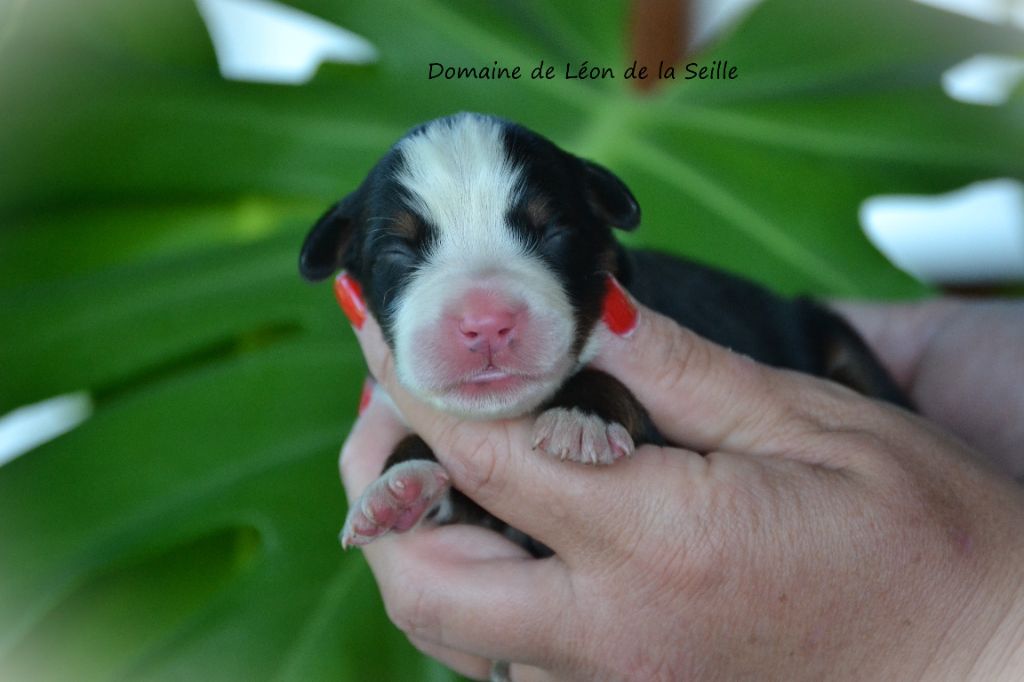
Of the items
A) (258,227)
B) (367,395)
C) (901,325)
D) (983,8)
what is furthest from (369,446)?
(983,8)

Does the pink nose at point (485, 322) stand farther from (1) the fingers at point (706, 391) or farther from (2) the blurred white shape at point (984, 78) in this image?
(2) the blurred white shape at point (984, 78)

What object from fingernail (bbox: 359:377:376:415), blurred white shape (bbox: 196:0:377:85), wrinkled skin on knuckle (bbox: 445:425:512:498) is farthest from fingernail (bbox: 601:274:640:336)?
blurred white shape (bbox: 196:0:377:85)

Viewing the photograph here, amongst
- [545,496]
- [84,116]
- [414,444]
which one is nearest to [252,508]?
[414,444]

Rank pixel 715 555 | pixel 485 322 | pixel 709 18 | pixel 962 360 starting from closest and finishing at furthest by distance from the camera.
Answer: pixel 485 322 < pixel 715 555 < pixel 962 360 < pixel 709 18

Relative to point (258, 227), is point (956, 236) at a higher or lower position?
higher

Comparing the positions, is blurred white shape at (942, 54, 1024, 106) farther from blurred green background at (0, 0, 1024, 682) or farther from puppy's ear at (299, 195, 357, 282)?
puppy's ear at (299, 195, 357, 282)

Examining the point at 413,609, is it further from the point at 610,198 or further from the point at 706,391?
the point at 610,198

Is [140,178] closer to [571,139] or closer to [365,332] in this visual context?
[365,332]

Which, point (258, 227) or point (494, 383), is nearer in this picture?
point (494, 383)
